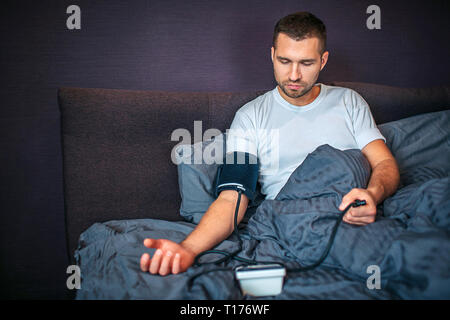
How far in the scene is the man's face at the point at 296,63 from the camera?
1073 mm

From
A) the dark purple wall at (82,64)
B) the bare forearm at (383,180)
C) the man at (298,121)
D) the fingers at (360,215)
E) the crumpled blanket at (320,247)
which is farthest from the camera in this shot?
the dark purple wall at (82,64)

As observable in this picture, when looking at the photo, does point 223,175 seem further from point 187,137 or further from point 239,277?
point 239,277

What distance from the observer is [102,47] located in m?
1.37

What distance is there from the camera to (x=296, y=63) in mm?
1083

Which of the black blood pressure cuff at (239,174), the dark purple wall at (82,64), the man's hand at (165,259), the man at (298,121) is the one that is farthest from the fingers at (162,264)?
the dark purple wall at (82,64)

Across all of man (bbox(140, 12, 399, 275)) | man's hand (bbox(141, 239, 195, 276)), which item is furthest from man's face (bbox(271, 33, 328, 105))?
man's hand (bbox(141, 239, 195, 276))

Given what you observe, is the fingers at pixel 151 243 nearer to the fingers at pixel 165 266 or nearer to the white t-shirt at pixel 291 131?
the fingers at pixel 165 266

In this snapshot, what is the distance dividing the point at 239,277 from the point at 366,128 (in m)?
0.75

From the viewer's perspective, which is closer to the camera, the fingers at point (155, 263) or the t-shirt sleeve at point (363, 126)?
the fingers at point (155, 263)

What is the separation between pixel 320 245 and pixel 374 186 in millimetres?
263

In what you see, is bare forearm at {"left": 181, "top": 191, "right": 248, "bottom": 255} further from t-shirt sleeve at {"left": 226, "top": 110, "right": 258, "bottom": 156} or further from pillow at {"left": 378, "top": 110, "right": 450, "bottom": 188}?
pillow at {"left": 378, "top": 110, "right": 450, "bottom": 188}

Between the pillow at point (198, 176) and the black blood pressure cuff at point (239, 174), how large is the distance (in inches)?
1.9

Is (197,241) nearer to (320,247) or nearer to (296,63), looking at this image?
(320,247)
